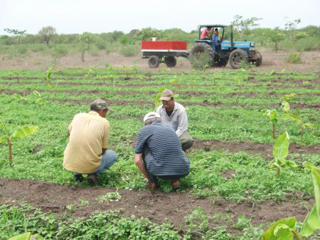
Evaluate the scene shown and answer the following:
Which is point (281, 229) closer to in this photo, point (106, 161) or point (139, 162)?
point (139, 162)

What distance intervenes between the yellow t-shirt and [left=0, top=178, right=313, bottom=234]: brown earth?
0.32 meters

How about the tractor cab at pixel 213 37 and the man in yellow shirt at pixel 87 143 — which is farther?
the tractor cab at pixel 213 37

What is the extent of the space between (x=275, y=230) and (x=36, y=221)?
9.25 ft

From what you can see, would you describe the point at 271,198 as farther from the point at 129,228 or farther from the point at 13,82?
the point at 13,82

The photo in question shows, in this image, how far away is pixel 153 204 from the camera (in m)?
5.08

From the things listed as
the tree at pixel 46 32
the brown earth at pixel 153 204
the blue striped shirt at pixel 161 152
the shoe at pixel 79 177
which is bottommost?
the brown earth at pixel 153 204

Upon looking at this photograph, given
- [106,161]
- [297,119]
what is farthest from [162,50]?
[106,161]

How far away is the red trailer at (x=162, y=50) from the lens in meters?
23.0

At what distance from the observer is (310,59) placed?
80.9 ft

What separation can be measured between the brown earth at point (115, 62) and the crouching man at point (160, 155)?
52.4ft

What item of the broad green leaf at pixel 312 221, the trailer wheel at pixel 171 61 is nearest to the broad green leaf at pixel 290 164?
the broad green leaf at pixel 312 221

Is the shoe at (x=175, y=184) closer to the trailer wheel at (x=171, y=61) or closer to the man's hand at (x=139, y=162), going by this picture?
the man's hand at (x=139, y=162)

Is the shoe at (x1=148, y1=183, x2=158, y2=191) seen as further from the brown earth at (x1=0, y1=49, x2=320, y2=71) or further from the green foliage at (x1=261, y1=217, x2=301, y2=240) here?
the brown earth at (x1=0, y1=49, x2=320, y2=71)

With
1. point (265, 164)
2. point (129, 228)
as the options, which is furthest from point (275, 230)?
point (265, 164)
